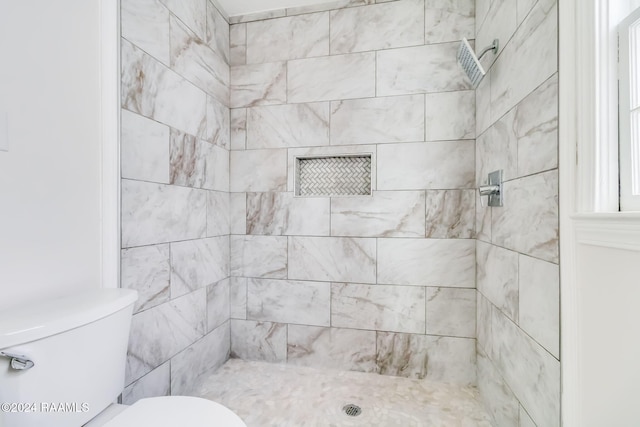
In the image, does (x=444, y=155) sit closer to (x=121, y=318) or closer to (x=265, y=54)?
(x=265, y=54)

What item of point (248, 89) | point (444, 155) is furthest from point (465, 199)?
point (248, 89)

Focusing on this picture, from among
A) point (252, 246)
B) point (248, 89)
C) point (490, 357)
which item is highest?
point (248, 89)

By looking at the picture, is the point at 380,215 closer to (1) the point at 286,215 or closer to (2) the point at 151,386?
(1) the point at 286,215

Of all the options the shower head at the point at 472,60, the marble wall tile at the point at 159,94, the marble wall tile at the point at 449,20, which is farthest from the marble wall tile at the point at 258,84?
the shower head at the point at 472,60

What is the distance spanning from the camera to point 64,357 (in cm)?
84

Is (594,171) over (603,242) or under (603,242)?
over

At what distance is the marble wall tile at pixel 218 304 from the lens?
Result: 1.84 m

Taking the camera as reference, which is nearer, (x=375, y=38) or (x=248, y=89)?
(x=375, y=38)

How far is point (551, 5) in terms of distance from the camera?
3.16 ft

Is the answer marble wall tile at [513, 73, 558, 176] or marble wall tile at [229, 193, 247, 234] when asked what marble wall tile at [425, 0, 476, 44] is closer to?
marble wall tile at [513, 73, 558, 176]

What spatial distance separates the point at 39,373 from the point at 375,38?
2170 millimetres

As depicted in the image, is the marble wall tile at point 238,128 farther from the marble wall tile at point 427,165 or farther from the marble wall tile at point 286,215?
the marble wall tile at point 427,165

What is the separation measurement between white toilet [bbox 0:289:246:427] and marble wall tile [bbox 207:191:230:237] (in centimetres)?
80

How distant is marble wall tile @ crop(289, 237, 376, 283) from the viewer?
188 centimetres
